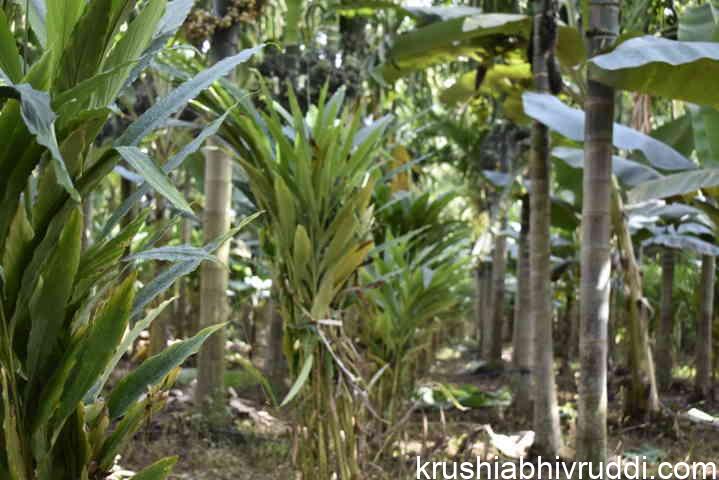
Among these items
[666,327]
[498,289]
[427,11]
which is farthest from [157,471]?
[498,289]

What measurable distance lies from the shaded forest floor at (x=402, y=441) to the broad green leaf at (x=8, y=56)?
2.60m

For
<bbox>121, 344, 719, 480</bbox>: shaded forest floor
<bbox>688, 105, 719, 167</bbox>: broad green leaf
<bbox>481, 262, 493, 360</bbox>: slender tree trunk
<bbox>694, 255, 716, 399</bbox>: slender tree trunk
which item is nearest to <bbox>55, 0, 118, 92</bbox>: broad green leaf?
<bbox>121, 344, 719, 480</bbox>: shaded forest floor

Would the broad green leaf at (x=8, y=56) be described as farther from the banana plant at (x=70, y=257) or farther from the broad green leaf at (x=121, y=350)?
the broad green leaf at (x=121, y=350)

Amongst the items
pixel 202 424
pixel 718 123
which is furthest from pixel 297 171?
pixel 718 123

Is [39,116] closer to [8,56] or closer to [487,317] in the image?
[8,56]

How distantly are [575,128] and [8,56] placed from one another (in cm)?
415

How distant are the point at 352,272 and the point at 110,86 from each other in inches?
73.8

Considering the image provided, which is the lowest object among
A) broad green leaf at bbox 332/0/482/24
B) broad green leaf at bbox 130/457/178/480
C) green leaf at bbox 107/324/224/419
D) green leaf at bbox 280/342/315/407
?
green leaf at bbox 280/342/315/407

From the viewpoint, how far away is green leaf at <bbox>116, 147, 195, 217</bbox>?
1.21m

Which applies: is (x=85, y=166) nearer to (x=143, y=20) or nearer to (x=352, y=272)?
(x=143, y=20)

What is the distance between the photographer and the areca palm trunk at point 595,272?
388 centimetres

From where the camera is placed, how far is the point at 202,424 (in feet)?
17.2

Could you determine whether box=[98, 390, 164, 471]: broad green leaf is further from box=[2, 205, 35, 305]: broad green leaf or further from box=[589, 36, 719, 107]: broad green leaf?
box=[589, 36, 719, 107]: broad green leaf

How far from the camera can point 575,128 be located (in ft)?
16.5
